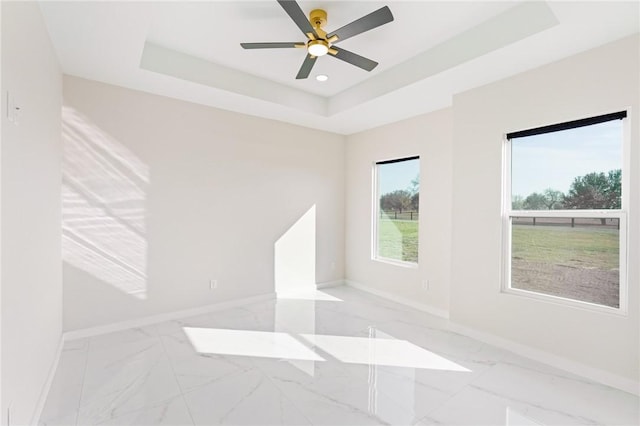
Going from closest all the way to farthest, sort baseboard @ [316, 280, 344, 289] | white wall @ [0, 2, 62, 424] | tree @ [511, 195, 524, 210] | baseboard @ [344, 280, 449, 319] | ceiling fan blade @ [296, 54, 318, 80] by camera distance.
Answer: white wall @ [0, 2, 62, 424]
ceiling fan blade @ [296, 54, 318, 80]
tree @ [511, 195, 524, 210]
baseboard @ [344, 280, 449, 319]
baseboard @ [316, 280, 344, 289]

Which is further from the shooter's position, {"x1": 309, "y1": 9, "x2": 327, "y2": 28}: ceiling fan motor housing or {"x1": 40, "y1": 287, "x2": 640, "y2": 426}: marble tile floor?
{"x1": 309, "y1": 9, "x2": 327, "y2": 28}: ceiling fan motor housing

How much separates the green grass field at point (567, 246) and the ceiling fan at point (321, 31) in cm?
215

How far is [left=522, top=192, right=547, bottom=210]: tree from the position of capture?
2.87 metres

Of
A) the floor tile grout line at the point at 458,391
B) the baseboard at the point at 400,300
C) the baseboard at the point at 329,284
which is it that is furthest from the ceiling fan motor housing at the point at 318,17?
the baseboard at the point at 329,284

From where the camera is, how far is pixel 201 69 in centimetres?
323

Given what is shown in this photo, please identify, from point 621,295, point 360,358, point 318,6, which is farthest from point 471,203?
point 318,6

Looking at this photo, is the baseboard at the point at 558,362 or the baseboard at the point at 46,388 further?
the baseboard at the point at 558,362

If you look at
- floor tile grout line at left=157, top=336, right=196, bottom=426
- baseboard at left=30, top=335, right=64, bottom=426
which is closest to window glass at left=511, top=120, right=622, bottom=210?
floor tile grout line at left=157, top=336, right=196, bottom=426

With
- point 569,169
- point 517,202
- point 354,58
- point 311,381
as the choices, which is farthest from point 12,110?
point 569,169

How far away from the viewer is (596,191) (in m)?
2.54

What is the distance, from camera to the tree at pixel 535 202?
9.43 ft

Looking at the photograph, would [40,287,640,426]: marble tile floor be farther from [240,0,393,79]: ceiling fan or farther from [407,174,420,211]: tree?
[240,0,393,79]: ceiling fan

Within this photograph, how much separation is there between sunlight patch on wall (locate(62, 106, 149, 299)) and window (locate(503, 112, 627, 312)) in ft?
12.4

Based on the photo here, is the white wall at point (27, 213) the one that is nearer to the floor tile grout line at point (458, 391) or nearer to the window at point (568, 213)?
the floor tile grout line at point (458, 391)
